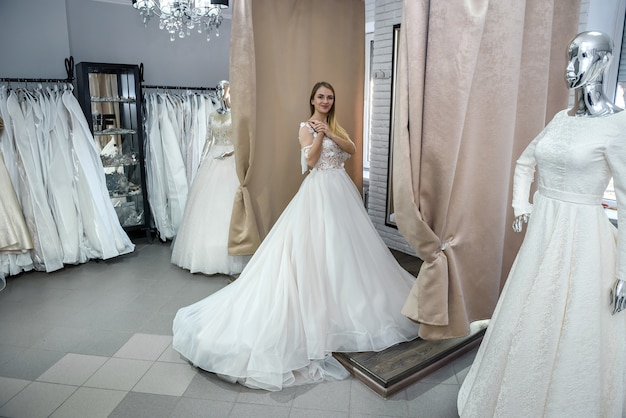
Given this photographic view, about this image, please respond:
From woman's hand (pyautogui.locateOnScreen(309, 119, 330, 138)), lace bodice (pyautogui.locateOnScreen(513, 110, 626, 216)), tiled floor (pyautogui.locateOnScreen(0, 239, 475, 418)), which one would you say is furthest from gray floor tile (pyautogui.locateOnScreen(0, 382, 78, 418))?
lace bodice (pyautogui.locateOnScreen(513, 110, 626, 216))

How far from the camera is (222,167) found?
167 inches

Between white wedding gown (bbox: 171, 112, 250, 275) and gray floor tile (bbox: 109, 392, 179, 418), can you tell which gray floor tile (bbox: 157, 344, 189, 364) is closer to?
gray floor tile (bbox: 109, 392, 179, 418)

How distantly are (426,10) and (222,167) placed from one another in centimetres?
275

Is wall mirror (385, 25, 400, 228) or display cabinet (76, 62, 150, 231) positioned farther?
display cabinet (76, 62, 150, 231)

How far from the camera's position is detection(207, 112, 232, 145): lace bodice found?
167 inches

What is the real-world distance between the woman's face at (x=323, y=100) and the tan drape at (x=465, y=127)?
40.2 inches

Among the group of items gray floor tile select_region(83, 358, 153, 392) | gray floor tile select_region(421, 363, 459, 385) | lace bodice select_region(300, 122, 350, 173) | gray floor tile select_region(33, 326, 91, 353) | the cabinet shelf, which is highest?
the cabinet shelf

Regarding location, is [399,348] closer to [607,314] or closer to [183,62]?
[607,314]

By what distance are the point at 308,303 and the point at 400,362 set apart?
62 cm

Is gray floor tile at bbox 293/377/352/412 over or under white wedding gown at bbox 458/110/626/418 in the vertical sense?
under

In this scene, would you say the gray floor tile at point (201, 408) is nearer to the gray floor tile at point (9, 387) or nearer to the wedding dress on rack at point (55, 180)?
the gray floor tile at point (9, 387)

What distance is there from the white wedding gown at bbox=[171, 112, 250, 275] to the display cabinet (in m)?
1.00

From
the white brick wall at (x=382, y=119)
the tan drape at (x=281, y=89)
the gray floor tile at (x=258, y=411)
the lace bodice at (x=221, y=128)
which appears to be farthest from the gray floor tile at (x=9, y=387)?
the white brick wall at (x=382, y=119)

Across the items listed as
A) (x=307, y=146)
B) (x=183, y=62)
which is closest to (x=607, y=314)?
(x=307, y=146)
